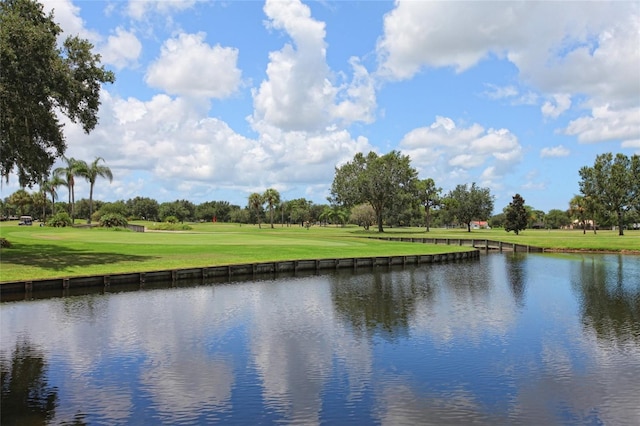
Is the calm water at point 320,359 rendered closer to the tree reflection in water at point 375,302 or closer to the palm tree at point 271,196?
A: the tree reflection in water at point 375,302

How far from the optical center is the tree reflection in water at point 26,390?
12.4m

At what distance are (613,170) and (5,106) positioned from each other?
117 m

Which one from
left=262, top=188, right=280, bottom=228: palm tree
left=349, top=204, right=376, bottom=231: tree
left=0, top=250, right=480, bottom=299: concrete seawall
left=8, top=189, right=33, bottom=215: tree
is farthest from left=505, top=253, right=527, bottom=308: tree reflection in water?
left=8, top=189, right=33, bottom=215: tree

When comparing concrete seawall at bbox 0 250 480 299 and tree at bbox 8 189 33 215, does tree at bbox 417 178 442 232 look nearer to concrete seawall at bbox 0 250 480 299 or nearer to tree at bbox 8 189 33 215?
concrete seawall at bbox 0 250 480 299

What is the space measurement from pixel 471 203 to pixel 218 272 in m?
109

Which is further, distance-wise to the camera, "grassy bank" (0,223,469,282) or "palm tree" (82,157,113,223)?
"palm tree" (82,157,113,223)

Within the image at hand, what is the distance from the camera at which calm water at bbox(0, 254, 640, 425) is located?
12.9 metres

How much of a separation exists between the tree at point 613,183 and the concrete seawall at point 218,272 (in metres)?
71.1

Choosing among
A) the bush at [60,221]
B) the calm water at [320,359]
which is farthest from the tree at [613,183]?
the bush at [60,221]

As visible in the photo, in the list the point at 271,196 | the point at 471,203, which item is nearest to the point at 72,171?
the point at 271,196

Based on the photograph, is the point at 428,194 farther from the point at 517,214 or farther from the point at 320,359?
the point at 320,359

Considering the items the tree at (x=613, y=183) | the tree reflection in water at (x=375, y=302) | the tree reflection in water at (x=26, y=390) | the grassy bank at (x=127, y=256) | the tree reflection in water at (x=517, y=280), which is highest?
the tree at (x=613, y=183)

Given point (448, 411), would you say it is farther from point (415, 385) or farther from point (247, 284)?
point (247, 284)

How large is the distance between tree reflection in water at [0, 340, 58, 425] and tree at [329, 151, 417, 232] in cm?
9958
